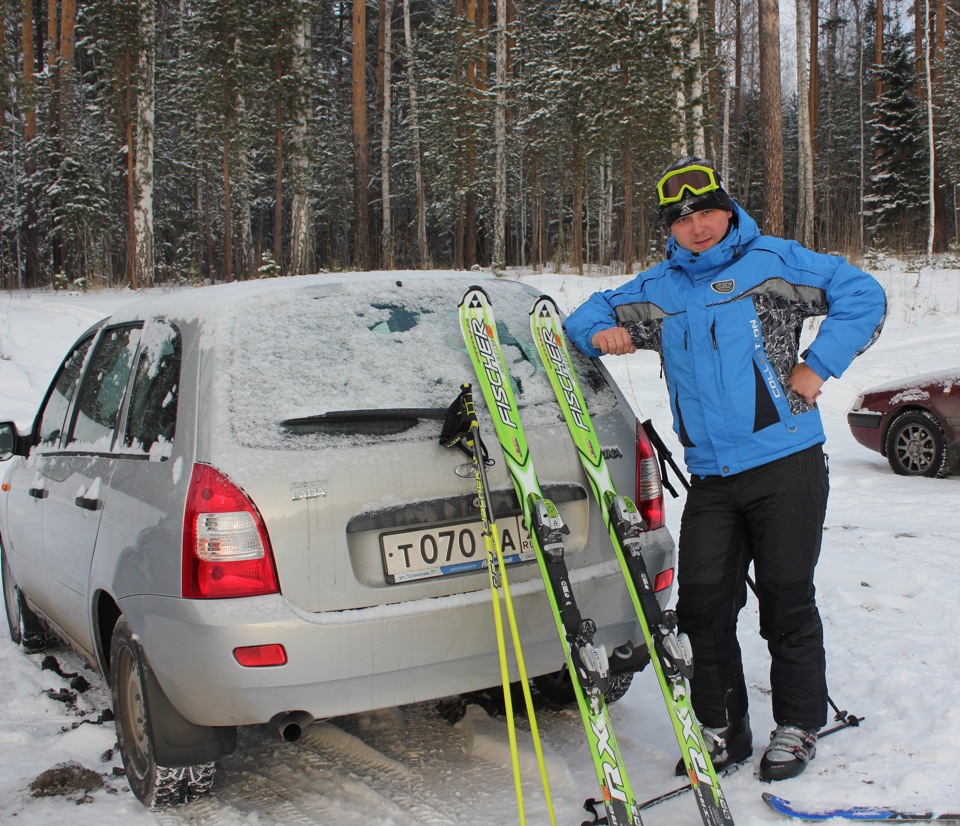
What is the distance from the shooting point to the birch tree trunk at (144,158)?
71.6 ft

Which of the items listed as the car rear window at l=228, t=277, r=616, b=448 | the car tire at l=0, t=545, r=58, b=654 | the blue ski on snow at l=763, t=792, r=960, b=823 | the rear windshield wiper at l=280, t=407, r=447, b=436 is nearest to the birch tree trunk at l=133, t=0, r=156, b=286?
the car tire at l=0, t=545, r=58, b=654

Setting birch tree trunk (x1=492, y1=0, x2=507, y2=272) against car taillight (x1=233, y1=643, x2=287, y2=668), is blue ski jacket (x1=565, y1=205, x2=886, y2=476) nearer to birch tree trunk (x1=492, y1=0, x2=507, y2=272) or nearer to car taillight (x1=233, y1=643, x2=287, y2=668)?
car taillight (x1=233, y1=643, x2=287, y2=668)

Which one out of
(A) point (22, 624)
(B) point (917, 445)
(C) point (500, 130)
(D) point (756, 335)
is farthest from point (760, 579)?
(C) point (500, 130)

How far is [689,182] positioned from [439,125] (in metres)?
29.5

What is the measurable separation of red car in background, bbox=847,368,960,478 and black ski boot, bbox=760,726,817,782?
18.3 ft

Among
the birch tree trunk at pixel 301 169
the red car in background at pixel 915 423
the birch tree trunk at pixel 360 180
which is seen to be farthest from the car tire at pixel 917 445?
the birch tree trunk at pixel 360 180

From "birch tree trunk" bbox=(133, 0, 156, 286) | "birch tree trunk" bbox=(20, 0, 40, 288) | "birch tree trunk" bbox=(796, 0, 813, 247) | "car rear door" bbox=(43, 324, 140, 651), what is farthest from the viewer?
"birch tree trunk" bbox=(20, 0, 40, 288)

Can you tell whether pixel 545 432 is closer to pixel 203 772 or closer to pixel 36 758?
pixel 203 772

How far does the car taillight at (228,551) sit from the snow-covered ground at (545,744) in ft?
2.80

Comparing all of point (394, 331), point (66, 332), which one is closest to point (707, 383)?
point (394, 331)

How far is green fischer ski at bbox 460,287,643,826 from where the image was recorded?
8.11 feet

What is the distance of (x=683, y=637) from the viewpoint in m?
2.73

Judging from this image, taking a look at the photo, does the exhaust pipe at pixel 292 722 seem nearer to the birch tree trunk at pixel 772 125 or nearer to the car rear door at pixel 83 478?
the car rear door at pixel 83 478

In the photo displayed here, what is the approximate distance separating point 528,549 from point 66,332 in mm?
13569
